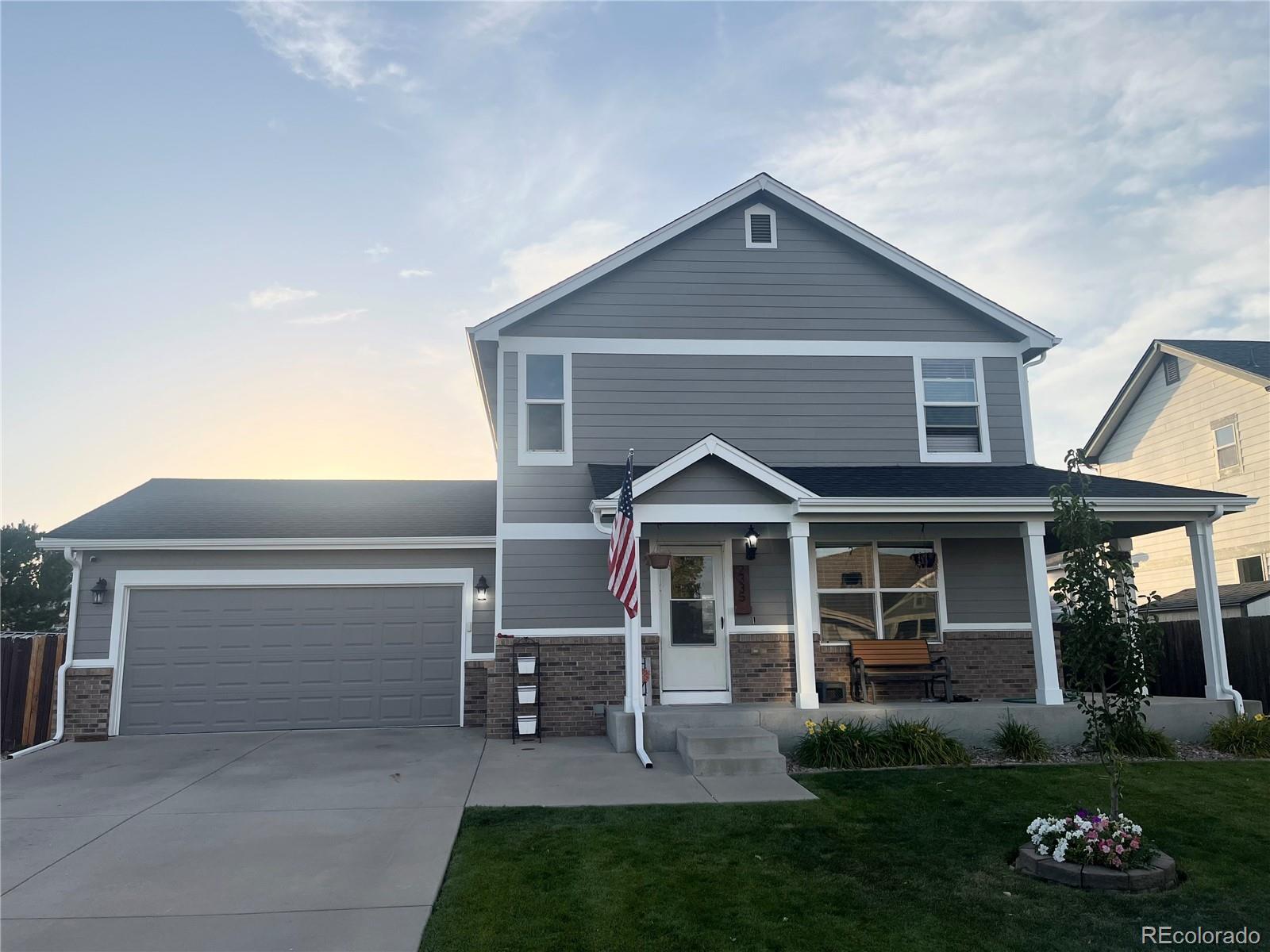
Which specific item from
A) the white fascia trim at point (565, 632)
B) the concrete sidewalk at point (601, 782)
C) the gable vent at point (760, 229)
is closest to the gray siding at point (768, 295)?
the gable vent at point (760, 229)

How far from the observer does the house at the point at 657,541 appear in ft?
38.0

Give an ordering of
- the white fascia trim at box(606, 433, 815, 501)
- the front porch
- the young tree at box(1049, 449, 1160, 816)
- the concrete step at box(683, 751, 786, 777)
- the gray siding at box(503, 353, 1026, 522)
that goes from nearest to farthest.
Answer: the young tree at box(1049, 449, 1160, 816), the concrete step at box(683, 751, 786, 777), the front porch, the white fascia trim at box(606, 433, 815, 501), the gray siding at box(503, 353, 1026, 522)

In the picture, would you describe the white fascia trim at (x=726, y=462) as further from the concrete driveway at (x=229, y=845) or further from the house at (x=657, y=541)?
the concrete driveway at (x=229, y=845)

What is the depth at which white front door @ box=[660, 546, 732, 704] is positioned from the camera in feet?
38.1

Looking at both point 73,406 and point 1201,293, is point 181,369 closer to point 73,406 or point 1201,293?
point 73,406

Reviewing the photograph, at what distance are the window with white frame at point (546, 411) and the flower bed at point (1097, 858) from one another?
777cm

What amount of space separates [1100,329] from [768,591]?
40.0 feet

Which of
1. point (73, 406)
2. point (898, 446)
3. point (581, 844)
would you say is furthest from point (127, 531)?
point (898, 446)

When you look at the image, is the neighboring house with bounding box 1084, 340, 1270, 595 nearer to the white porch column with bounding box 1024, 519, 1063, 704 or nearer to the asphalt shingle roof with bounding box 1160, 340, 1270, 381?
the asphalt shingle roof with bounding box 1160, 340, 1270, 381

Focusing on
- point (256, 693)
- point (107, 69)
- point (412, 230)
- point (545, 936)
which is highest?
point (107, 69)

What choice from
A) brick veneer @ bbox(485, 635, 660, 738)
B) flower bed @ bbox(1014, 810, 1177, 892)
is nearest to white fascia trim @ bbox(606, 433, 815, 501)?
brick veneer @ bbox(485, 635, 660, 738)

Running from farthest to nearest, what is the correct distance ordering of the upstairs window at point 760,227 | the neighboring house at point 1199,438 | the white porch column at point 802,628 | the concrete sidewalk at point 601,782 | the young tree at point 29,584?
the young tree at point 29,584 < the neighboring house at point 1199,438 < the upstairs window at point 760,227 < the white porch column at point 802,628 < the concrete sidewalk at point 601,782

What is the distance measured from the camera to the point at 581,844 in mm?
6434

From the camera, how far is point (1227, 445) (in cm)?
1739
